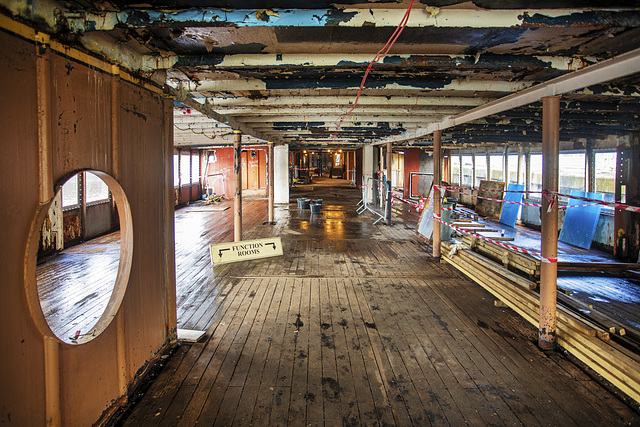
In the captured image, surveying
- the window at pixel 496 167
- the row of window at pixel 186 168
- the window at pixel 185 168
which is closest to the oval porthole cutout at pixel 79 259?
the row of window at pixel 186 168

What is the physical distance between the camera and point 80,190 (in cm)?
854

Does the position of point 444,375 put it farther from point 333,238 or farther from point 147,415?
point 333,238

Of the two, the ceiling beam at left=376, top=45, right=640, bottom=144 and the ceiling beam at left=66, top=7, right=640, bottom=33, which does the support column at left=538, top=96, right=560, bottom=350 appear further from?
the ceiling beam at left=66, top=7, right=640, bottom=33

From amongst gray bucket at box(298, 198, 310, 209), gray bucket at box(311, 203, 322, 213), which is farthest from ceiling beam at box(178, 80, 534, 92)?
gray bucket at box(298, 198, 310, 209)

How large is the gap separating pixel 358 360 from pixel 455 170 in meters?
16.3

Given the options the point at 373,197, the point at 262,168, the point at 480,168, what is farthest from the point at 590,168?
the point at 262,168

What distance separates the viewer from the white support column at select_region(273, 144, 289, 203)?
15.4m

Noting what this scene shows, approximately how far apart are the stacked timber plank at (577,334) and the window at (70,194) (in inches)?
334

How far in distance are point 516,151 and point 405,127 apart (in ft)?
20.7

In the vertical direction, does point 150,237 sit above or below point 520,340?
above

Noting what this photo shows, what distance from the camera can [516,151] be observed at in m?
12.3

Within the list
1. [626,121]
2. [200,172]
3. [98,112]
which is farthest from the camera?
[200,172]

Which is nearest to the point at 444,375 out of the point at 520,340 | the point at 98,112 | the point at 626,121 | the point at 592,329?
the point at 520,340

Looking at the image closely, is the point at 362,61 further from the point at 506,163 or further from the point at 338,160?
the point at 338,160
